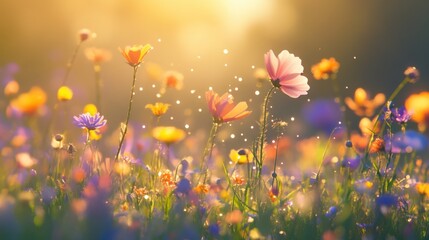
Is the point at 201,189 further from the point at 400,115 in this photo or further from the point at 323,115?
the point at 323,115

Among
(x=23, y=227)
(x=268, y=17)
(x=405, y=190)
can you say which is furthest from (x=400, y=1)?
(x=23, y=227)

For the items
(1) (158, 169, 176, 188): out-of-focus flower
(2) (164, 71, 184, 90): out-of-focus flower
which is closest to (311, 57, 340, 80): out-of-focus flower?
(2) (164, 71, 184, 90): out-of-focus flower

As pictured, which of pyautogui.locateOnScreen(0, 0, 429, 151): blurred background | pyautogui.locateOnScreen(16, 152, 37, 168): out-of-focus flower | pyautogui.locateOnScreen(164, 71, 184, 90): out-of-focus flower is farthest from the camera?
pyautogui.locateOnScreen(0, 0, 429, 151): blurred background

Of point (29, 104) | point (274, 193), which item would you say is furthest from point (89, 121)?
point (29, 104)

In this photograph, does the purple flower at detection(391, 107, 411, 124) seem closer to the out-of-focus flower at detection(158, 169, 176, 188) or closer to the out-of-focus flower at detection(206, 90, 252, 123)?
the out-of-focus flower at detection(206, 90, 252, 123)

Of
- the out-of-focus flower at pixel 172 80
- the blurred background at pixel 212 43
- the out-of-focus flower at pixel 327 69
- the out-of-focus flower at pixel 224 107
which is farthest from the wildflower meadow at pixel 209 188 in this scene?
the blurred background at pixel 212 43

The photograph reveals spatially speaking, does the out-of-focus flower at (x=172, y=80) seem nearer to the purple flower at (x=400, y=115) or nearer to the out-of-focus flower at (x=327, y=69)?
the out-of-focus flower at (x=327, y=69)
